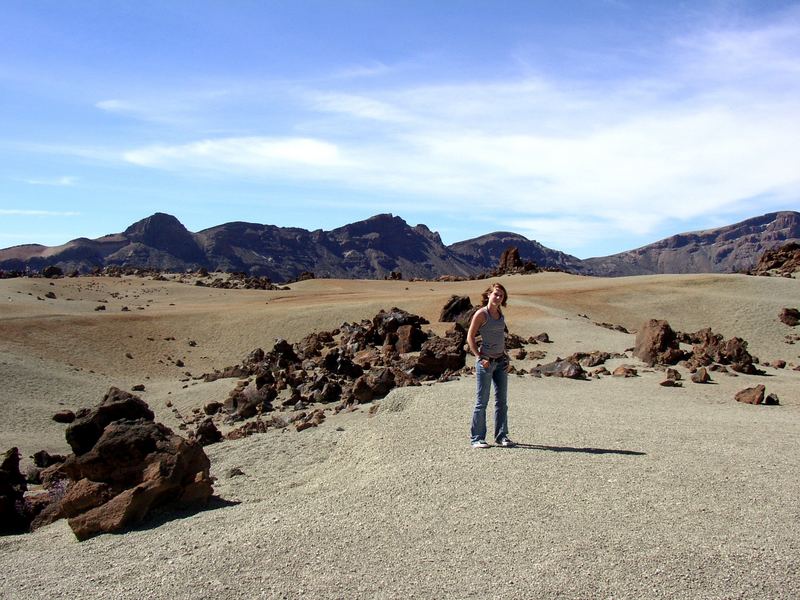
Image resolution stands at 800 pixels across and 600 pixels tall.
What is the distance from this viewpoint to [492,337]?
30.4 feet

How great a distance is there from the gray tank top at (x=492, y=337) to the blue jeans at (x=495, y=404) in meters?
0.14

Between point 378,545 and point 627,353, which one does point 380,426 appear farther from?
point 627,353

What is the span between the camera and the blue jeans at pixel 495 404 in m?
9.08

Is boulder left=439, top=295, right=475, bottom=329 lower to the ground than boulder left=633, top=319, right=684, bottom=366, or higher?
higher

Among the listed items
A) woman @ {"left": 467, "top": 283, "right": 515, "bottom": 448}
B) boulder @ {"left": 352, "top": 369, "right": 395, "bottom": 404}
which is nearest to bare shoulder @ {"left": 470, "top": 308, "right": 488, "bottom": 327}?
woman @ {"left": 467, "top": 283, "right": 515, "bottom": 448}

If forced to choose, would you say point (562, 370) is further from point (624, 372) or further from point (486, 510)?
point (486, 510)

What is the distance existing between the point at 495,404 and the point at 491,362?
1.84 ft

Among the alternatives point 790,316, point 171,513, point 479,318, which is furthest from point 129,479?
point 790,316

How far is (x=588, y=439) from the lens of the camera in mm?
9500

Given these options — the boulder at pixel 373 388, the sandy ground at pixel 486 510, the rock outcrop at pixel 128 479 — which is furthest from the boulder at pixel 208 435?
the rock outcrop at pixel 128 479

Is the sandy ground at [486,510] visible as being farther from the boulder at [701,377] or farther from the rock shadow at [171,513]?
the boulder at [701,377]

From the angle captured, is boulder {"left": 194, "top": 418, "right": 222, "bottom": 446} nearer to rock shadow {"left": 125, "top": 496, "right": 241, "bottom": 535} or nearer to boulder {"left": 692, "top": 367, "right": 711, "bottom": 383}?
rock shadow {"left": 125, "top": 496, "right": 241, "bottom": 535}

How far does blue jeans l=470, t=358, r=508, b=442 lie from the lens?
9.08 meters

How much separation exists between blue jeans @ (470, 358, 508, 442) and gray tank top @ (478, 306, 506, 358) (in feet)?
0.47
